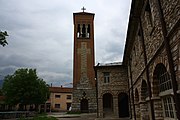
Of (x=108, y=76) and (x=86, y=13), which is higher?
(x=86, y=13)

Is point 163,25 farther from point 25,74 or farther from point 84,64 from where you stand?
point 25,74

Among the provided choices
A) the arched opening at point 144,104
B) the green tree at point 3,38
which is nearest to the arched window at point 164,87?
the arched opening at point 144,104

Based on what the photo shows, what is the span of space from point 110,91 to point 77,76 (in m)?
9.52

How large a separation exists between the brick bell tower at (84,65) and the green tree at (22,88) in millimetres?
6434

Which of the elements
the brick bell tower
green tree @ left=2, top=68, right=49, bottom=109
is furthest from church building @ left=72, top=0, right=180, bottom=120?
green tree @ left=2, top=68, right=49, bottom=109

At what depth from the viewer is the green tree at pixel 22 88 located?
88.1 feet

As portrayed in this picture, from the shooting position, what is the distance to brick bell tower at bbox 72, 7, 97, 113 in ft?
89.4

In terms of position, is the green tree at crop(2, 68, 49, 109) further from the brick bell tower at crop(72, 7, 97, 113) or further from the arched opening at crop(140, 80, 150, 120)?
the arched opening at crop(140, 80, 150, 120)

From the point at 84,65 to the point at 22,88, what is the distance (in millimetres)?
10474

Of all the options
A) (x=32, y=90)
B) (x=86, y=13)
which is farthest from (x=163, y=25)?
(x=86, y=13)

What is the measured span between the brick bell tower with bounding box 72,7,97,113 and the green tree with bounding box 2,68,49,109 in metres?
6.43

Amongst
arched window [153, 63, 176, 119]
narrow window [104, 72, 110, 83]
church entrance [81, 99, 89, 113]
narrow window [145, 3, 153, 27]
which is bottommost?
church entrance [81, 99, 89, 113]

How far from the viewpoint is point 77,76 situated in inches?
1126

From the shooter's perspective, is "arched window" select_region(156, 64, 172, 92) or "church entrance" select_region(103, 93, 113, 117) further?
"church entrance" select_region(103, 93, 113, 117)
